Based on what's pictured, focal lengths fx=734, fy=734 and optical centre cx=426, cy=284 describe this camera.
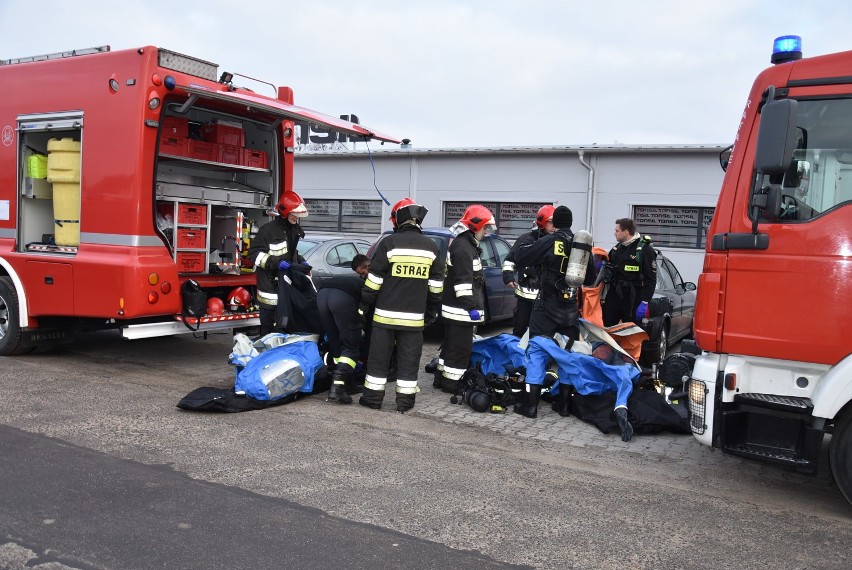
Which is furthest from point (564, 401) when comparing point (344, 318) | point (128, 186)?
point (128, 186)

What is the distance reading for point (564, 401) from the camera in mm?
6613

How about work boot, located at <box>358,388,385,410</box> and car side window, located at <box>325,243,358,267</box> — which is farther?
car side window, located at <box>325,243,358,267</box>

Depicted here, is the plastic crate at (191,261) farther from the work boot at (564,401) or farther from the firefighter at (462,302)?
the work boot at (564,401)

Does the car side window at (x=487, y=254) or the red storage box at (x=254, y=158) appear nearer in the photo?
the red storage box at (x=254, y=158)

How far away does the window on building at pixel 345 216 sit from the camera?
64.7ft

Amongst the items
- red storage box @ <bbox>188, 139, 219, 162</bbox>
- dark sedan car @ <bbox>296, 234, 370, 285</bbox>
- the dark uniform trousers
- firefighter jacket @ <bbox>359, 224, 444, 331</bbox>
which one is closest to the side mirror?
firefighter jacket @ <bbox>359, 224, 444, 331</bbox>

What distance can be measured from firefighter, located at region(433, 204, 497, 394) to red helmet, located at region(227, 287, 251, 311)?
A: 2388 mm

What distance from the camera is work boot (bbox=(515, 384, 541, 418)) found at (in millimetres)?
6547

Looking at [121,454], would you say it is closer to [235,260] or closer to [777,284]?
[235,260]

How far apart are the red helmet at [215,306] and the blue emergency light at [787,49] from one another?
5.70 meters

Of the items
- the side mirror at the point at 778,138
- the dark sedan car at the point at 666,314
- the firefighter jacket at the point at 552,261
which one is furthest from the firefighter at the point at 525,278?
the side mirror at the point at 778,138

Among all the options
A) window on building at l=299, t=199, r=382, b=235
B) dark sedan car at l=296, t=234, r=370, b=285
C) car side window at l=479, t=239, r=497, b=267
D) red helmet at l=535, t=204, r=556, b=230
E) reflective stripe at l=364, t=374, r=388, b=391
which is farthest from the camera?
window on building at l=299, t=199, r=382, b=235

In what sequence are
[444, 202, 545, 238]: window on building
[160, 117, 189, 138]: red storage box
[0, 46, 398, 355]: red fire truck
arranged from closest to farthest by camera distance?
[0, 46, 398, 355]: red fire truck < [160, 117, 189, 138]: red storage box < [444, 202, 545, 238]: window on building

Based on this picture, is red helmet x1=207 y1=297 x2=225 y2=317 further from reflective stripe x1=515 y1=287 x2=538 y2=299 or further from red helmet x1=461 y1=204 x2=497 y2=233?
reflective stripe x1=515 y1=287 x2=538 y2=299
